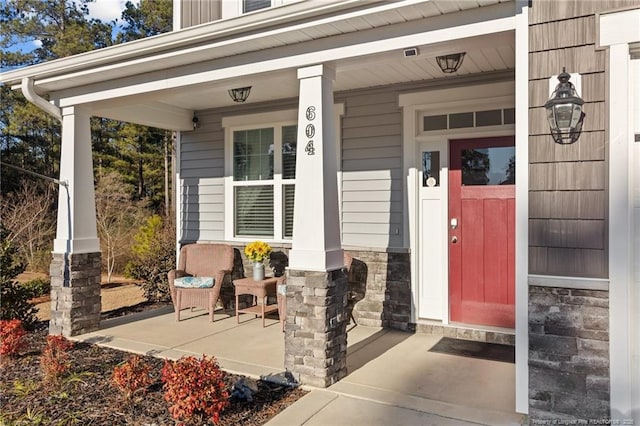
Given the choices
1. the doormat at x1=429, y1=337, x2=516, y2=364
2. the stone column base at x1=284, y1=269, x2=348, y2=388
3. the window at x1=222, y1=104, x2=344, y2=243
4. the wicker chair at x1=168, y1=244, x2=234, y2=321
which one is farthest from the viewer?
the window at x1=222, y1=104, x2=344, y2=243

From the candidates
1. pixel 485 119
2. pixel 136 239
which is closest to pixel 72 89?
pixel 485 119

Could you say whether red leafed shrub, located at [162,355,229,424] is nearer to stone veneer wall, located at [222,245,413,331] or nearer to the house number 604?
the house number 604

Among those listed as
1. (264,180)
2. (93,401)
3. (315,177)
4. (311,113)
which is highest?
(311,113)

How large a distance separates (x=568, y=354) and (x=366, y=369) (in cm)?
164

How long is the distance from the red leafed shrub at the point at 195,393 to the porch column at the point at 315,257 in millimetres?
788

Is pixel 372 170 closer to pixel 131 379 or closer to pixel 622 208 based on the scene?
pixel 622 208

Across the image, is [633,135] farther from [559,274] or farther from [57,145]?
[57,145]

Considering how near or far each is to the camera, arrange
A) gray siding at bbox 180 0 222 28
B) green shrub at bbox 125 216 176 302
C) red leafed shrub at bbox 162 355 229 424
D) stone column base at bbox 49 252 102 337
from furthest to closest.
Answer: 1. green shrub at bbox 125 216 176 302
2. gray siding at bbox 180 0 222 28
3. stone column base at bbox 49 252 102 337
4. red leafed shrub at bbox 162 355 229 424

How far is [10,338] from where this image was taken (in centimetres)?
424

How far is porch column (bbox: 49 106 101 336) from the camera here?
16.6 feet

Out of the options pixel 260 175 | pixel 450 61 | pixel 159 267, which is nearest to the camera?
pixel 450 61

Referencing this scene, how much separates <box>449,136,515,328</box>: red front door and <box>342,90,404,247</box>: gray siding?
0.61 meters

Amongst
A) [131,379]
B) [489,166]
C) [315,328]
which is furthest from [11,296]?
[489,166]

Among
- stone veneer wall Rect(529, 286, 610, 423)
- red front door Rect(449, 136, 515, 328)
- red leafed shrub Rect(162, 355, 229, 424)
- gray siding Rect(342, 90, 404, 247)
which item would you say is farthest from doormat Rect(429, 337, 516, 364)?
red leafed shrub Rect(162, 355, 229, 424)
